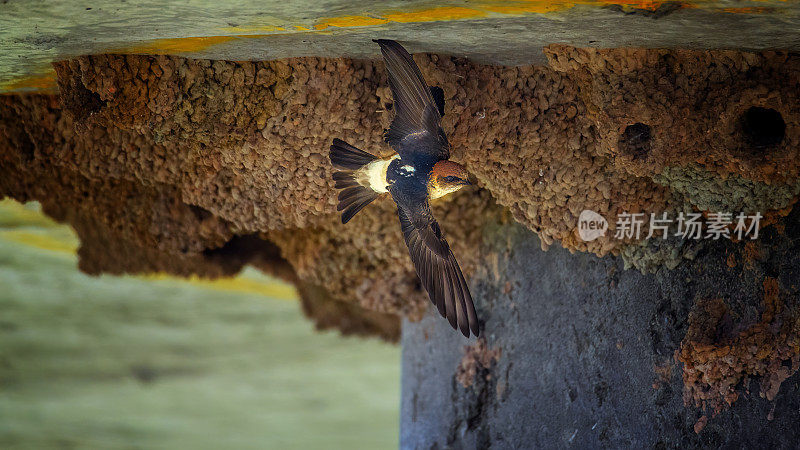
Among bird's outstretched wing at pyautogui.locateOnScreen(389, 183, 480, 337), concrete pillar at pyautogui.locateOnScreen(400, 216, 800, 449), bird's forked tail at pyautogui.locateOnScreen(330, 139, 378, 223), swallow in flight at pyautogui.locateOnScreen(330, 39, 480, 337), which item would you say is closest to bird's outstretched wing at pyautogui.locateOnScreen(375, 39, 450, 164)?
swallow in flight at pyautogui.locateOnScreen(330, 39, 480, 337)

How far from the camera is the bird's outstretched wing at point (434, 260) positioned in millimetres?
3957

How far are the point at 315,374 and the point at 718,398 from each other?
297 inches

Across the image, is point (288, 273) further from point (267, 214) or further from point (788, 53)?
point (788, 53)

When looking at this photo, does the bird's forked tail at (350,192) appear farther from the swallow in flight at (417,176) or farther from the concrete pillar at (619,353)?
the concrete pillar at (619,353)

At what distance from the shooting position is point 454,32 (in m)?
3.77

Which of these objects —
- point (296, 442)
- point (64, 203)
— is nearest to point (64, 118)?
point (64, 203)

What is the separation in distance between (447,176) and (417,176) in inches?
6.5

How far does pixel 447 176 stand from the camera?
3.79m

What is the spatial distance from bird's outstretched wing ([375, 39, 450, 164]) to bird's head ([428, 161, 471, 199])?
0.07 metres

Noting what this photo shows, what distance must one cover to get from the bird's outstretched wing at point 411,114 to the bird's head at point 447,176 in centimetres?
7

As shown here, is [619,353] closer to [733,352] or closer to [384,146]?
[733,352]

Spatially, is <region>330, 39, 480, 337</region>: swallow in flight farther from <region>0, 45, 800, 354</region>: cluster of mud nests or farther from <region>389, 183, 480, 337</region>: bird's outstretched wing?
<region>0, 45, 800, 354</region>: cluster of mud nests

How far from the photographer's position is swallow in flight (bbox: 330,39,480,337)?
3.79m

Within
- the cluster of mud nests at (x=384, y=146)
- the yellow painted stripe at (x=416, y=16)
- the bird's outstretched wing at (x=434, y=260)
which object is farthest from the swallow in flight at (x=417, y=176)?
the cluster of mud nests at (x=384, y=146)
